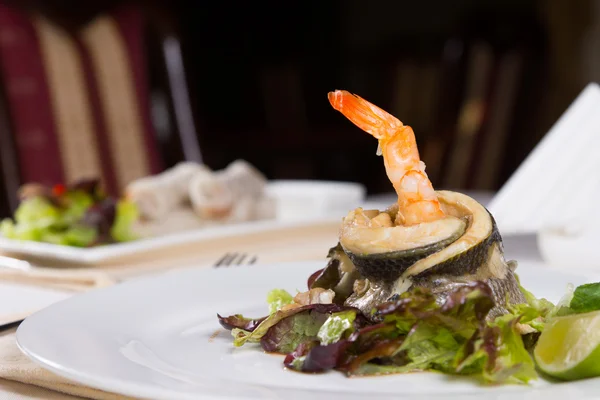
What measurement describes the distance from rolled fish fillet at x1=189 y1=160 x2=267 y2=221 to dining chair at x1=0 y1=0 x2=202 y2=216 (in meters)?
1.36

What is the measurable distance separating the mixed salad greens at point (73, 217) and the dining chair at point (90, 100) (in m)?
1.10

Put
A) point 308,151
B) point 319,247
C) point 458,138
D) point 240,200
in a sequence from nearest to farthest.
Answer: point 319,247 < point 240,200 < point 458,138 < point 308,151

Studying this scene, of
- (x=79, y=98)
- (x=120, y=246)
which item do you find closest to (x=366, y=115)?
(x=120, y=246)

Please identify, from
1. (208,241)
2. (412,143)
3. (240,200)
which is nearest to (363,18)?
(240,200)

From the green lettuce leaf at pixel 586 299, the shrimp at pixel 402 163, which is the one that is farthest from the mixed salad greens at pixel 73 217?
the green lettuce leaf at pixel 586 299

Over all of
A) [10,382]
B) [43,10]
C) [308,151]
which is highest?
[43,10]

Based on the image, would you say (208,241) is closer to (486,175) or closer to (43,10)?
(43,10)

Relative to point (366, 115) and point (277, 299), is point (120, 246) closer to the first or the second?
point (277, 299)

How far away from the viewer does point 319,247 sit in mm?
2359

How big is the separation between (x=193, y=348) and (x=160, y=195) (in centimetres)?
179

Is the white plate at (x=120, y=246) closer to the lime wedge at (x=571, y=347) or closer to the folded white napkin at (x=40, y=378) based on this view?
the folded white napkin at (x=40, y=378)

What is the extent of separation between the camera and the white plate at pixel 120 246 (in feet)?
7.45

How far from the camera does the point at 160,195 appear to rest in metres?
3.02

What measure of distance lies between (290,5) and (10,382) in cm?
1009
